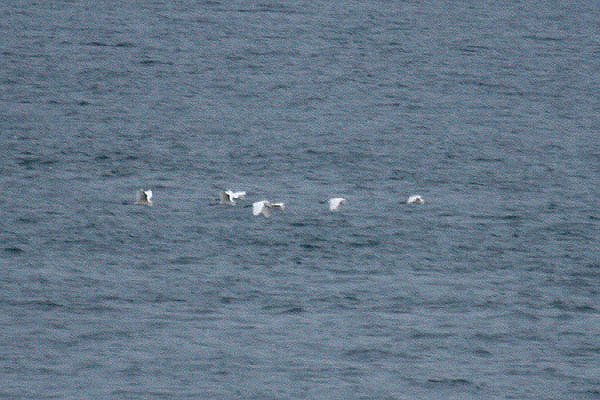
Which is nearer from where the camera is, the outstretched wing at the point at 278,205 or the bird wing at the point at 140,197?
the outstretched wing at the point at 278,205

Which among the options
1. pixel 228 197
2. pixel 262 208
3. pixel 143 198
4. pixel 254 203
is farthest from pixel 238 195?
pixel 143 198

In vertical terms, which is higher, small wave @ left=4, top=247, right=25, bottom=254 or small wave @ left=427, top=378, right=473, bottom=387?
small wave @ left=4, top=247, right=25, bottom=254

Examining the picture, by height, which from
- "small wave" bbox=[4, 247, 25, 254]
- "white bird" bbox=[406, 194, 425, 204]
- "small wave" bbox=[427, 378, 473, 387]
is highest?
"white bird" bbox=[406, 194, 425, 204]

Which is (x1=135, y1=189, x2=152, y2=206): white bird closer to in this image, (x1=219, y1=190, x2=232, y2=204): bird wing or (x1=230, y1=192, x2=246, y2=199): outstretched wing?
(x1=219, y1=190, x2=232, y2=204): bird wing

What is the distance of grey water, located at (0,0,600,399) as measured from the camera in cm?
2964

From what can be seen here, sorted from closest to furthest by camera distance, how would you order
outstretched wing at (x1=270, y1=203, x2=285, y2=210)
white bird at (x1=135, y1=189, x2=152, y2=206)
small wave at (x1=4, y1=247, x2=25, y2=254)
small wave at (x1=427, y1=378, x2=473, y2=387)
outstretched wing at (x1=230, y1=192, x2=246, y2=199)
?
small wave at (x1=427, y1=378, x2=473, y2=387)
small wave at (x1=4, y1=247, x2=25, y2=254)
outstretched wing at (x1=270, y1=203, x2=285, y2=210)
white bird at (x1=135, y1=189, x2=152, y2=206)
outstretched wing at (x1=230, y1=192, x2=246, y2=199)

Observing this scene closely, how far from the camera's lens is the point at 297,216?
38.5 metres

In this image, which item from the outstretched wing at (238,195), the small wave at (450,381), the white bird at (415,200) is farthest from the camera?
the white bird at (415,200)

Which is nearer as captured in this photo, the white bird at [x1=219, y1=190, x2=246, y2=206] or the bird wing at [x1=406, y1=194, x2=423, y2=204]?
the white bird at [x1=219, y1=190, x2=246, y2=206]

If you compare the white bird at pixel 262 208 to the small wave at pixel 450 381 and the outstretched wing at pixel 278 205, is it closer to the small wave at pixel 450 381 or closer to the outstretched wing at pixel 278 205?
the outstretched wing at pixel 278 205

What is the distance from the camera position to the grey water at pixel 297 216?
97.2 ft

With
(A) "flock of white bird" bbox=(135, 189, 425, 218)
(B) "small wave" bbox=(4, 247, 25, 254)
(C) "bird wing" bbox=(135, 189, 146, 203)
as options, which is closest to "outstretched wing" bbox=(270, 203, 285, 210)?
(A) "flock of white bird" bbox=(135, 189, 425, 218)

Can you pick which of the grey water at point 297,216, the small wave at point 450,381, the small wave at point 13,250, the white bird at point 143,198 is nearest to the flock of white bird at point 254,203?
the white bird at point 143,198

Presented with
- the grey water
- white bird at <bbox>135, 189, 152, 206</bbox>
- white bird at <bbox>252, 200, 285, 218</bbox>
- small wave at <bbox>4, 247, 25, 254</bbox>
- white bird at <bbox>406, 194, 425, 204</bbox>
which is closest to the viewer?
the grey water
